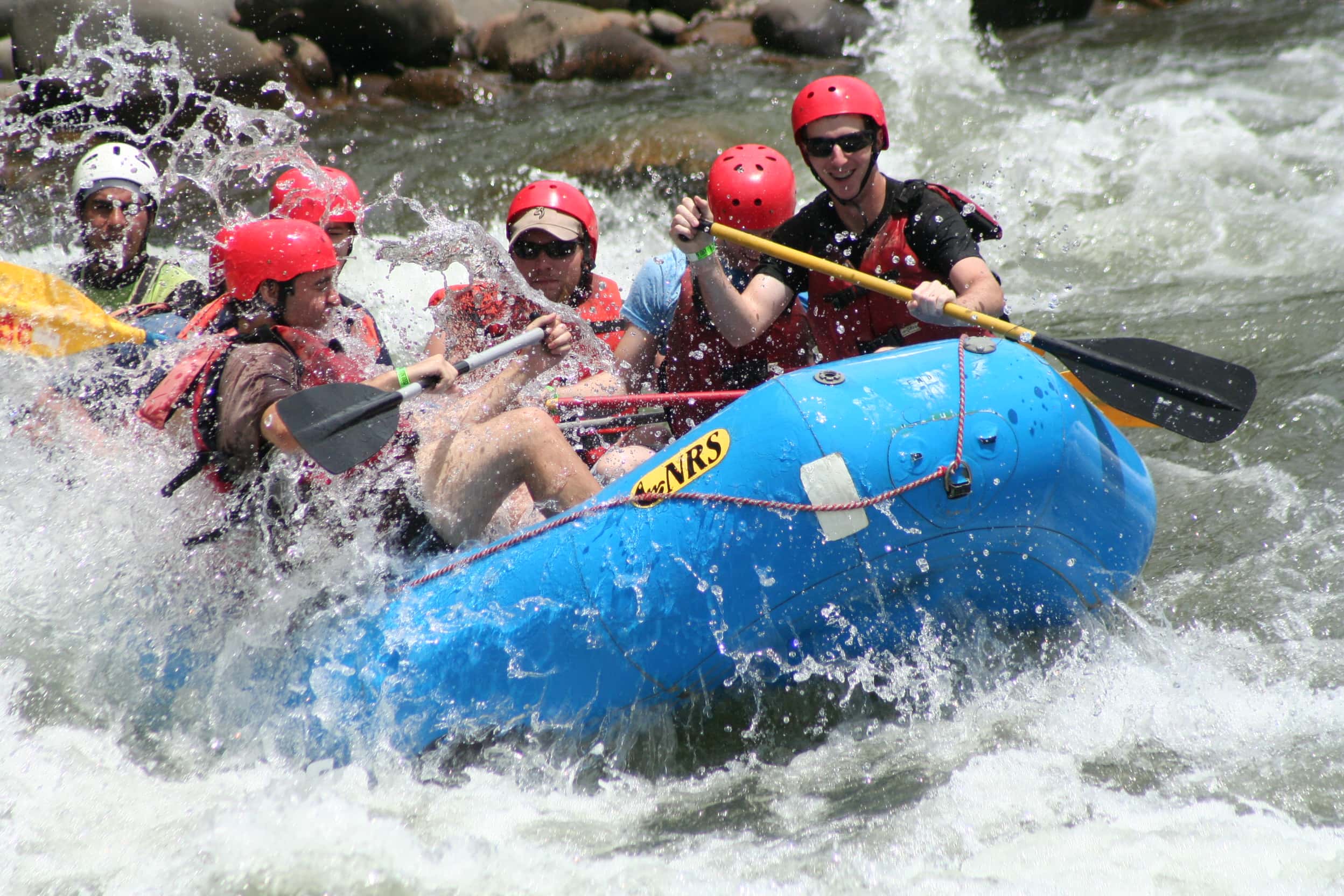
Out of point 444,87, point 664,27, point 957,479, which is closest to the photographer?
point 957,479

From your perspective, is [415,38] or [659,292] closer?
[659,292]

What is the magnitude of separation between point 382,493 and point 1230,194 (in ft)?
21.4

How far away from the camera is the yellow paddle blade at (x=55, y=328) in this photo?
3994 mm

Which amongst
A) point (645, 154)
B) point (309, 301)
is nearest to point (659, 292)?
point (309, 301)

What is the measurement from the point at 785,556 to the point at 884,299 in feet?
4.08

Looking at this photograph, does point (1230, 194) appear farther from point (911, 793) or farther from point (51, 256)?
point (51, 256)

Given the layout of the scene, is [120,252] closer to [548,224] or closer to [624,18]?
[548,224]

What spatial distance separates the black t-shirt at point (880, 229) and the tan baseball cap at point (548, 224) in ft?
2.46

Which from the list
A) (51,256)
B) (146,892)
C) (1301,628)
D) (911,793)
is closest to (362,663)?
(146,892)

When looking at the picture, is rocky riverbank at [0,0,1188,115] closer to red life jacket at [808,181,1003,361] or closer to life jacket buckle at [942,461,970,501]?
red life jacket at [808,181,1003,361]

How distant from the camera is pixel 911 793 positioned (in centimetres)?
312

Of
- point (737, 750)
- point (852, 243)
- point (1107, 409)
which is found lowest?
point (737, 750)

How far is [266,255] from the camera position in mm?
3316

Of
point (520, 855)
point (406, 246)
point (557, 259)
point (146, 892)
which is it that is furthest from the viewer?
point (406, 246)
